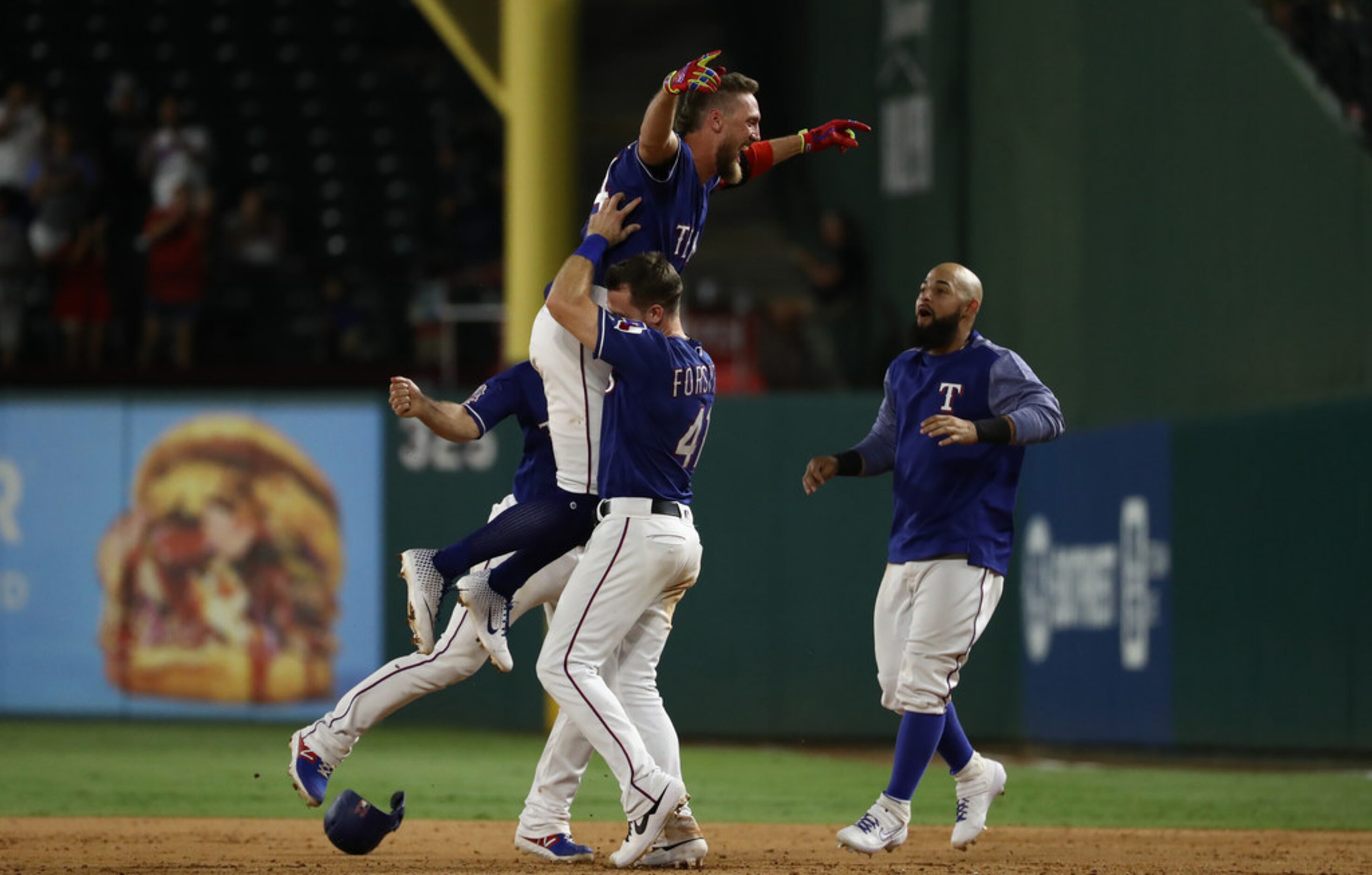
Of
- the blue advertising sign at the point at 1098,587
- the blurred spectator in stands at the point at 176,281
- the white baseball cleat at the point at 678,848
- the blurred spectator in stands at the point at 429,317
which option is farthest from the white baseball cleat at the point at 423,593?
the blurred spectator in stands at the point at 176,281

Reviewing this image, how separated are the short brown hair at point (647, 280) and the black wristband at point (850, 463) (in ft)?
3.59

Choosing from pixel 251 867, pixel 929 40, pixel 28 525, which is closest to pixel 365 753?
pixel 28 525

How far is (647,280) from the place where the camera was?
600 cm

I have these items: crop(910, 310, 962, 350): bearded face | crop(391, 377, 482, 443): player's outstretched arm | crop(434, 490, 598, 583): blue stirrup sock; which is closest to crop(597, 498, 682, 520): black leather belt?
crop(434, 490, 598, 583): blue stirrup sock

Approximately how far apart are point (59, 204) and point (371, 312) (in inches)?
113

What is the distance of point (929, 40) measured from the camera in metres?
14.9

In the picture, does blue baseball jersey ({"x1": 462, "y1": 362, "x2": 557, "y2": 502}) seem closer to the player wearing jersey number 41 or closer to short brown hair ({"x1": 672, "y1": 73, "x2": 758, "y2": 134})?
the player wearing jersey number 41

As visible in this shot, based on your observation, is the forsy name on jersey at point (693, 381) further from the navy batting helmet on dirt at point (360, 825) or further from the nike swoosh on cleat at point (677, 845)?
the navy batting helmet on dirt at point (360, 825)

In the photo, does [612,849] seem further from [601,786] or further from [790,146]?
[601,786]

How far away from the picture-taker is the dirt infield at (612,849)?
6180mm

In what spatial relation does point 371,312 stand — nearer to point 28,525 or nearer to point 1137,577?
point 28,525

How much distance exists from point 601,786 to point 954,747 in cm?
354

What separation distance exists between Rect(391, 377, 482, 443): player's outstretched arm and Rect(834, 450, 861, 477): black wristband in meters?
1.30

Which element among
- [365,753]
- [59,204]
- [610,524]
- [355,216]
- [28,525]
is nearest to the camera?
[610,524]
